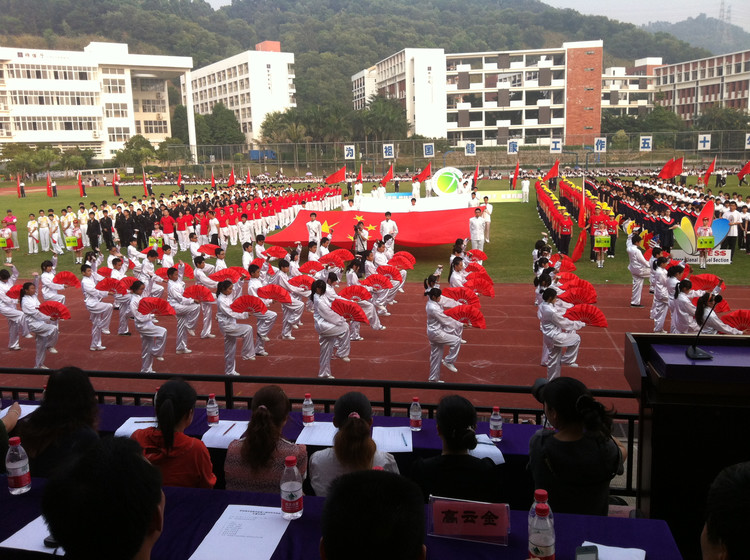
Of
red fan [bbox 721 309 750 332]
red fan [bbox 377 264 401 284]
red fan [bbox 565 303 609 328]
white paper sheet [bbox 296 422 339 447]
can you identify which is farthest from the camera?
red fan [bbox 377 264 401 284]

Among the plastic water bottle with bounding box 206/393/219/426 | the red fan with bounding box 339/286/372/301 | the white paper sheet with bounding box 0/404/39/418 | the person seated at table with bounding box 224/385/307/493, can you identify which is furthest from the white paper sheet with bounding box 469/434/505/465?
the red fan with bounding box 339/286/372/301

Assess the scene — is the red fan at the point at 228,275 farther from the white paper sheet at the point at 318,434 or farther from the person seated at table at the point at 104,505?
the person seated at table at the point at 104,505

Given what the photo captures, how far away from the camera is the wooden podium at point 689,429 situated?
9.73 feet

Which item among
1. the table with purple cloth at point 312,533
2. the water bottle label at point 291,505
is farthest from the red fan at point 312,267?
the water bottle label at point 291,505

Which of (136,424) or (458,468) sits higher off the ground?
(458,468)

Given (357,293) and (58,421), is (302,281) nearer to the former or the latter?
(357,293)

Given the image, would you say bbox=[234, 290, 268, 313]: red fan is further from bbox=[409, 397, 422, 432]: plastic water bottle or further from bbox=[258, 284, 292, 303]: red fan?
bbox=[409, 397, 422, 432]: plastic water bottle

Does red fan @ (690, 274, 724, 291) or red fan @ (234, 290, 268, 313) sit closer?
red fan @ (234, 290, 268, 313)

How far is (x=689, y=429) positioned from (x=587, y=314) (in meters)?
4.97

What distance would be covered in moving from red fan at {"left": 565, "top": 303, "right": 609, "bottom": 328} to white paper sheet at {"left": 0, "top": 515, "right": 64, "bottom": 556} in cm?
656

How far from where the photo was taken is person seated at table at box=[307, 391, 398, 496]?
322cm

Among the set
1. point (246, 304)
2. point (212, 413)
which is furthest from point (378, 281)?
point (212, 413)

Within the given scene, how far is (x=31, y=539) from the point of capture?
2.66 metres

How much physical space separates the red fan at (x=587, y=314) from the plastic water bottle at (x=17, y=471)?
21.2 ft
